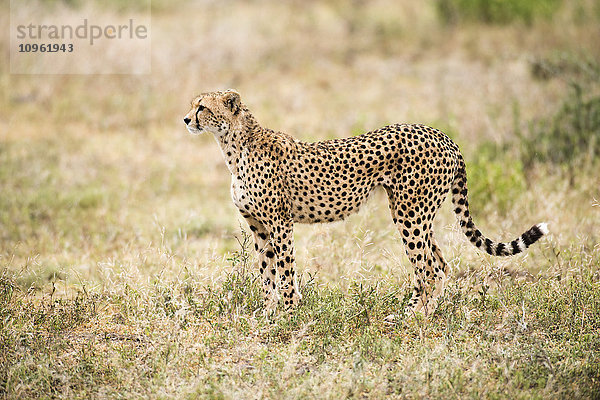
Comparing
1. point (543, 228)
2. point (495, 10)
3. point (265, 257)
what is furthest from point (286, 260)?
point (495, 10)

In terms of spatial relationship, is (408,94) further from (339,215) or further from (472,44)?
(339,215)

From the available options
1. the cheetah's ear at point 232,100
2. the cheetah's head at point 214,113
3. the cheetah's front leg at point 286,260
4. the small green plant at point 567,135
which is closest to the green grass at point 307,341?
the cheetah's front leg at point 286,260

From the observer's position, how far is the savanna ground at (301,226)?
423 cm

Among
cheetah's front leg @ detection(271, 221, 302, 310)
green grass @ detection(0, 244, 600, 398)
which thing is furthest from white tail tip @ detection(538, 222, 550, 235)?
cheetah's front leg @ detection(271, 221, 302, 310)

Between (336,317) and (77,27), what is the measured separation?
9.00 metres

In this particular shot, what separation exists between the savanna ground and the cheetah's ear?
2.64ft

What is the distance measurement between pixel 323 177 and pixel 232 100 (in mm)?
809

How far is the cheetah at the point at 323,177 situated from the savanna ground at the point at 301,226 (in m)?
0.24

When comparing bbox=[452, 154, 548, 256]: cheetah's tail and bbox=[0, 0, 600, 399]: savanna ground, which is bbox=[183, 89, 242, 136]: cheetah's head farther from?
bbox=[452, 154, 548, 256]: cheetah's tail

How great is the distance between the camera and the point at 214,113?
4828 mm

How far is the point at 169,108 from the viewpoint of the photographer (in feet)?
35.4

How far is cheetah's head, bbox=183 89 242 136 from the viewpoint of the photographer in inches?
189

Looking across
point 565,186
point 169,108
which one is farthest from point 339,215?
point 169,108

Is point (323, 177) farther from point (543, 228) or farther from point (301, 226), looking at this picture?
point (301, 226)
